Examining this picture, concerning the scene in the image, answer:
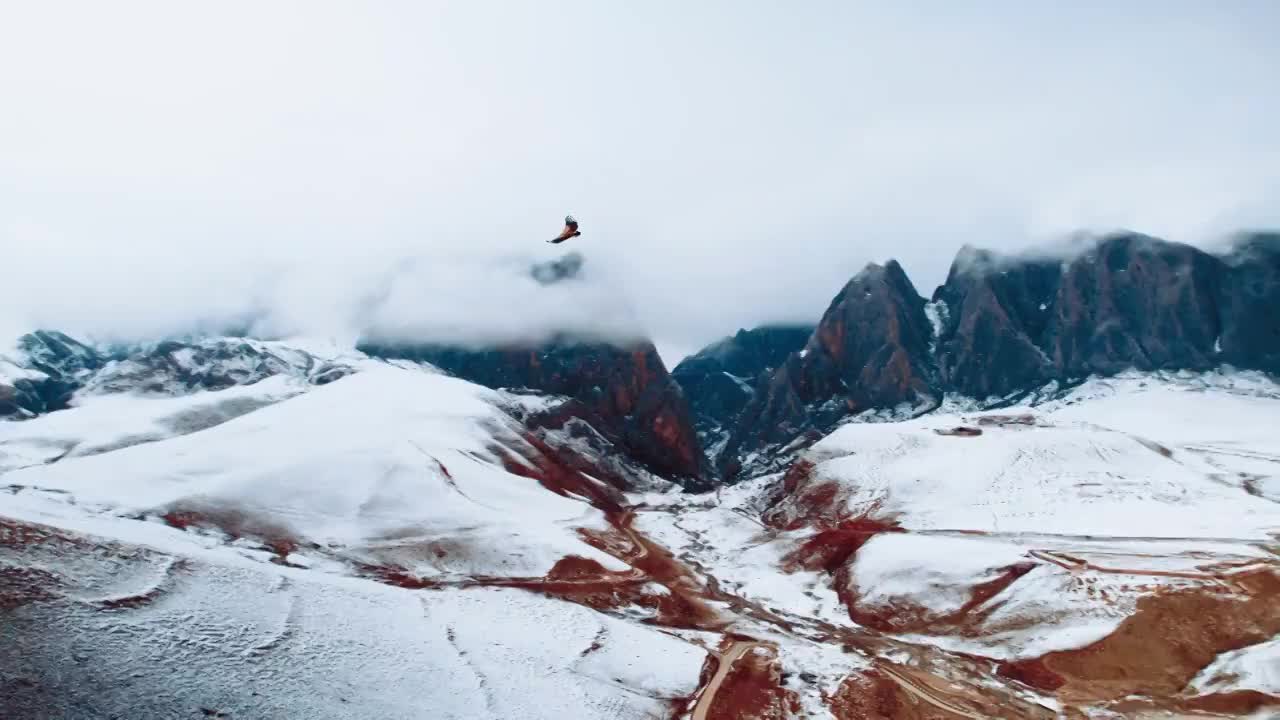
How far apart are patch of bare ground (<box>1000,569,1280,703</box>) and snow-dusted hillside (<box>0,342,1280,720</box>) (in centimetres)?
19

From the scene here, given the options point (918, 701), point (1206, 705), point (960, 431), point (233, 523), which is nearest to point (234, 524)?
point (233, 523)

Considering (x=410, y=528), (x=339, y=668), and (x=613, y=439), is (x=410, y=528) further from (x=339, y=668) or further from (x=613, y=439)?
(x=613, y=439)

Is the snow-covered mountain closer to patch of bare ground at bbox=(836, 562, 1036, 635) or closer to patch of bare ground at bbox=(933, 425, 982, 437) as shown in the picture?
patch of bare ground at bbox=(836, 562, 1036, 635)

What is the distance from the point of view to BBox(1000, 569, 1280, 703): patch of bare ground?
39875 mm

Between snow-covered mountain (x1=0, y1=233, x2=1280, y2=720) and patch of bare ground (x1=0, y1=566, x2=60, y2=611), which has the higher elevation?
patch of bare ground (x1=0, y1=566, x2=60, y2=611)

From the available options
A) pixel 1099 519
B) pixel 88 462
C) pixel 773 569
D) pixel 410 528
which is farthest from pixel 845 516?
pixel 88 462

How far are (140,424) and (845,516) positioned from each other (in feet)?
448

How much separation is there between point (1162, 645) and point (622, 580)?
40.7 meters

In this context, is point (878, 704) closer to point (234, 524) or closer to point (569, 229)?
point (569, 229)

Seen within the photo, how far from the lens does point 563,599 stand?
55156 millimetres

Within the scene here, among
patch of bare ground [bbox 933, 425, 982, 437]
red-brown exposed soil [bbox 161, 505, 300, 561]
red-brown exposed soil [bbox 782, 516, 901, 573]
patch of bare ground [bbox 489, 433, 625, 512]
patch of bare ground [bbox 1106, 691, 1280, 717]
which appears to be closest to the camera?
patch of bare ground [bbox 1106, 691, 1280, 717]

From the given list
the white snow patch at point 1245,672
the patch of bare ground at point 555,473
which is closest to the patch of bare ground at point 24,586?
the white snow patch at point 1245,672

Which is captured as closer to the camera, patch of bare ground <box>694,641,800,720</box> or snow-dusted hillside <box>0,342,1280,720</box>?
snow-dusted hillside <box>0,342,1280,720</box>

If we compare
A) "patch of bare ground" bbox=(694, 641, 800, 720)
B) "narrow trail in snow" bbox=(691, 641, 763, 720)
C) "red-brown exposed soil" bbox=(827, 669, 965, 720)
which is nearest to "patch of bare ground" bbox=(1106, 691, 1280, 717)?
"red-brown exposed soil" bbox=(827, 669, 965, 720)
